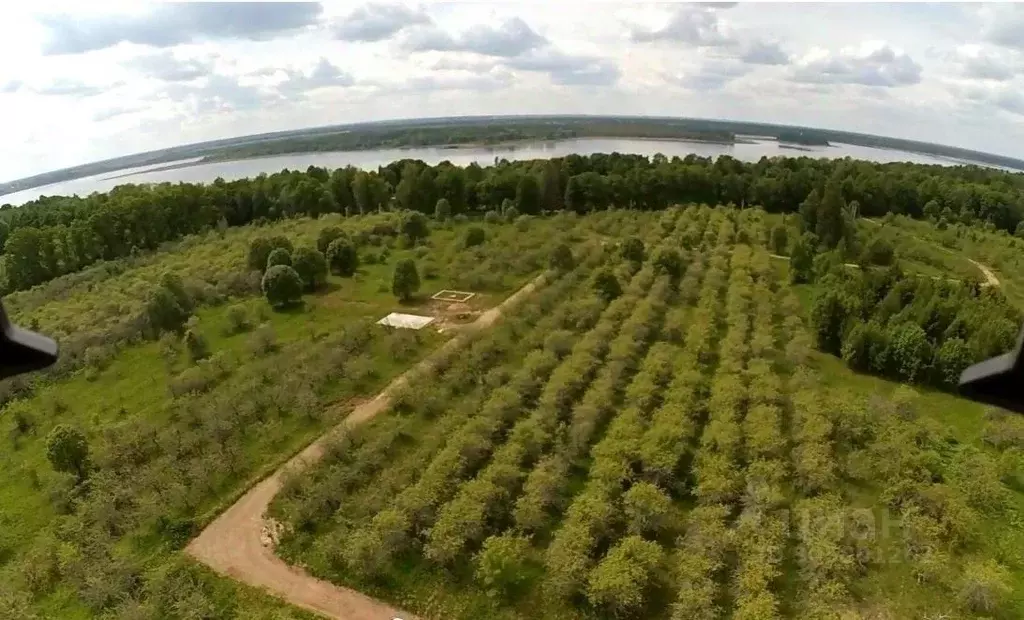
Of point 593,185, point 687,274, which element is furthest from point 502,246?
point 593,185

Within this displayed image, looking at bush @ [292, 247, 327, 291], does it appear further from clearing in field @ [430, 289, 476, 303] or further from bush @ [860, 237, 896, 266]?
bush @ [860, 237, 896, 266]

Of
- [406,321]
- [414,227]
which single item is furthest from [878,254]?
[414,227]

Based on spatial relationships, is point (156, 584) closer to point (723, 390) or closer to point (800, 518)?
point (800, 518)

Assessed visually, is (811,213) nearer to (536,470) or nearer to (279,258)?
(279,258)

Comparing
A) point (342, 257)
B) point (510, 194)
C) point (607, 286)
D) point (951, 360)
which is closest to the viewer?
point (951, 360)

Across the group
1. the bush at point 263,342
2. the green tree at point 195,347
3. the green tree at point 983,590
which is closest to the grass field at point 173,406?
the bush at point 263,342

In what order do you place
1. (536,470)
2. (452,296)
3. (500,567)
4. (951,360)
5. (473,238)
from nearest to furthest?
(500,567)
(536,470)
(951,360)
(452,296)
(473,238)
